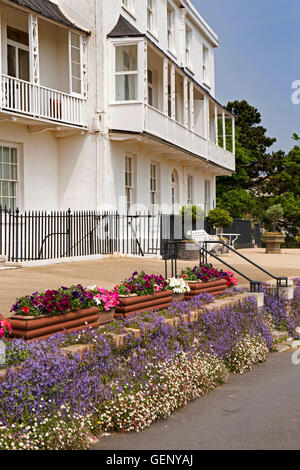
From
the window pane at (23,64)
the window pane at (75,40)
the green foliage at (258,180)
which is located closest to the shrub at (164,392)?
the window pane at (23,64)

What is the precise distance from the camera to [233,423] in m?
4.81

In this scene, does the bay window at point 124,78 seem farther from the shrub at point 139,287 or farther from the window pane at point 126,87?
the shrub at point 139,287

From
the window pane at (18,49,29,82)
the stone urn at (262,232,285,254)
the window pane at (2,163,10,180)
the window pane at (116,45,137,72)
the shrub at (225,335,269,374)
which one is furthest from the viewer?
the stone urn at (262,232,285,254)

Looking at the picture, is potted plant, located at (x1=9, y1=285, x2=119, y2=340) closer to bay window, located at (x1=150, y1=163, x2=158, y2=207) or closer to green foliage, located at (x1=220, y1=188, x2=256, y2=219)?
bay window, located at (x1=150, y1=163, x2=158, y2=207)

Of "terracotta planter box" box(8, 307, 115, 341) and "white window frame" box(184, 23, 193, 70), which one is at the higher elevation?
"white window frame" box(184, 23, 193, 70)

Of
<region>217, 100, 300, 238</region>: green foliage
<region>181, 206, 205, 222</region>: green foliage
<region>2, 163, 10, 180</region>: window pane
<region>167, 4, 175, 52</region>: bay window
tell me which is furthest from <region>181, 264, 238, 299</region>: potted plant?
<region>217, 100, 300, 238</region>: green foliage

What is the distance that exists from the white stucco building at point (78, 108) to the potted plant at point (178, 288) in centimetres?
882

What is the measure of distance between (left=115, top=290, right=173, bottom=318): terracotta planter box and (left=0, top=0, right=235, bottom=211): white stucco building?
9.19 meters

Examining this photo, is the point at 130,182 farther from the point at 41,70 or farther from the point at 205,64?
the point at 205,64

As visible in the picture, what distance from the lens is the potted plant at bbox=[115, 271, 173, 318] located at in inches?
244

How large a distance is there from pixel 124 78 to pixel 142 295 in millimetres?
13506

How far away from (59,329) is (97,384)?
28.0 inches

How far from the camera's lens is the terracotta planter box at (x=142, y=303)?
617cm
